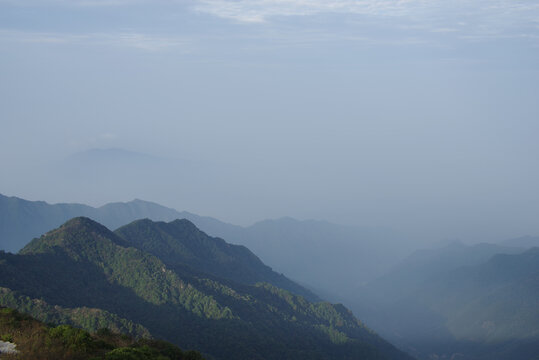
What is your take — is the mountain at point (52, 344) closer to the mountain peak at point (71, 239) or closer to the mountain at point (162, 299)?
the mountain at point (162, 299)

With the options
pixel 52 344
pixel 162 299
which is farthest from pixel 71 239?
pixel 52 344

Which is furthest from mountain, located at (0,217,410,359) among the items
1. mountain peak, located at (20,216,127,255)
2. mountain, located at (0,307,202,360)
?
mountain, located at (0,307,202,360)

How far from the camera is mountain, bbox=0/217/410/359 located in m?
142

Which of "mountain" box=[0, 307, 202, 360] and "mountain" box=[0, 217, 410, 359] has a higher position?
"mountain" box=[0, 307, 202, 360]

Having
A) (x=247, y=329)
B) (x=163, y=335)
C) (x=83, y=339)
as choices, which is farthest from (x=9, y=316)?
(x=247, y=329)

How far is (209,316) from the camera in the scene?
161 meters

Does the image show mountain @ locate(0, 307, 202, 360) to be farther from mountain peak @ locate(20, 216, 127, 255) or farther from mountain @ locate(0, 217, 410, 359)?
mountain peak @ locate(20, 216, 127, 255)

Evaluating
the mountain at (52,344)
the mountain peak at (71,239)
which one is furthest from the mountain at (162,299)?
the mountain at (52,344)

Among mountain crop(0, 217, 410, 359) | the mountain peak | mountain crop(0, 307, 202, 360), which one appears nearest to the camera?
mountain crop(0, 307, 202, 360)

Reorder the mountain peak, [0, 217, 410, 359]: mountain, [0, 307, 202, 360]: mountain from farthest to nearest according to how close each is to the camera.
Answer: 1. the mountain peak
2. [0, 217, 410, 359]: mountain
3. [0, 307, 202, 360]: mountain

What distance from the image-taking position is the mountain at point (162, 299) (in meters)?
142

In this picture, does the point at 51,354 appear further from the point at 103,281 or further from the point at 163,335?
the point at 103,281

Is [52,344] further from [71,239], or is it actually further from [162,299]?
[71,239]

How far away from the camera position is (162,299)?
166 m
